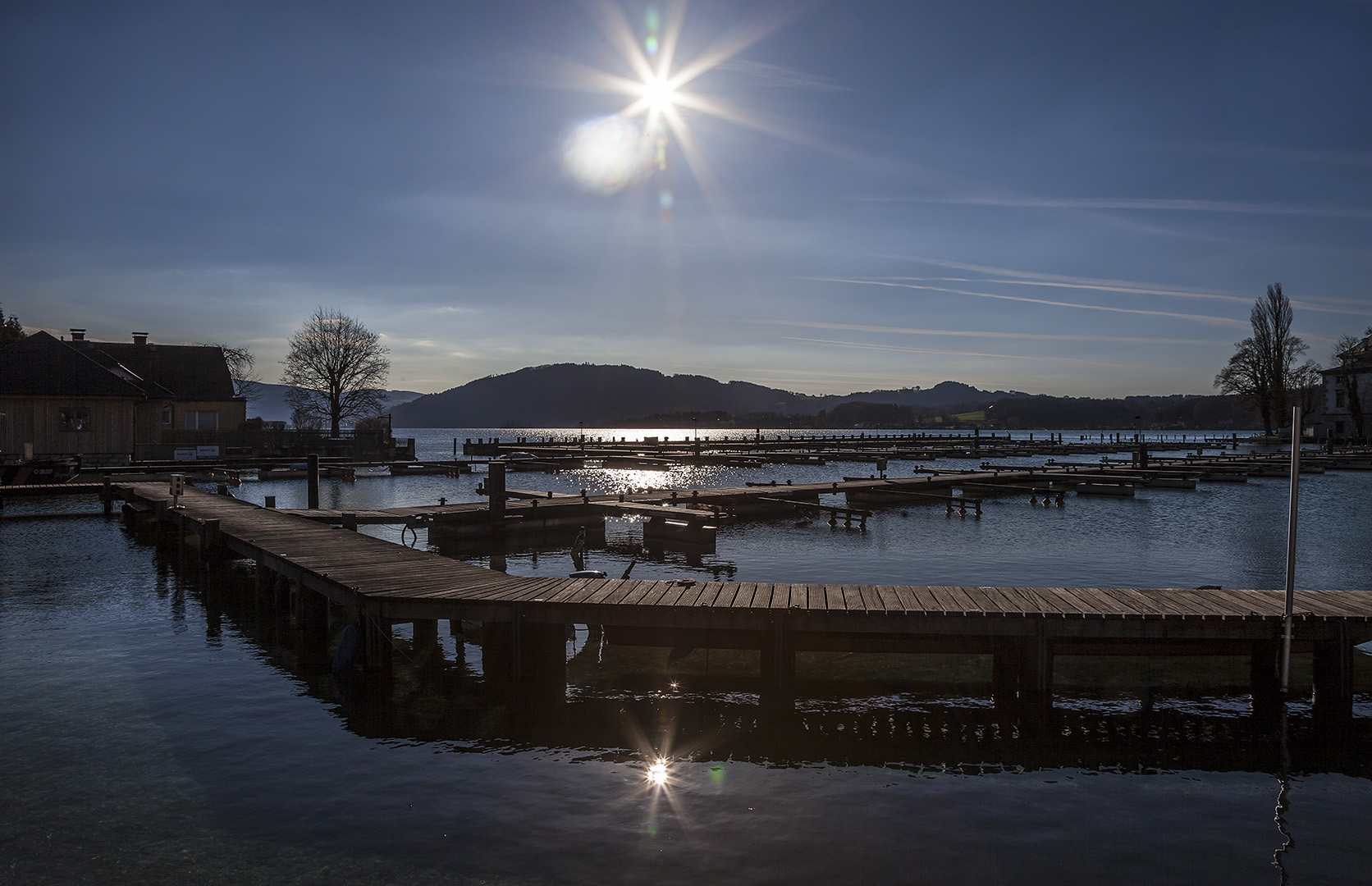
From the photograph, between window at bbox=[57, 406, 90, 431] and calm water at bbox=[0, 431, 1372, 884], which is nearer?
calm water at bbox=[0, 431, 1372, 884]

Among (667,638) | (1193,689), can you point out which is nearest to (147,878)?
(667,638)

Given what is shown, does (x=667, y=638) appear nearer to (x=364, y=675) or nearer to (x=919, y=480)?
(x=364, y=675)

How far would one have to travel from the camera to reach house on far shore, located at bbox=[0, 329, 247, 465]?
44.0 meters

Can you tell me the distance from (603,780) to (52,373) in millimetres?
51970

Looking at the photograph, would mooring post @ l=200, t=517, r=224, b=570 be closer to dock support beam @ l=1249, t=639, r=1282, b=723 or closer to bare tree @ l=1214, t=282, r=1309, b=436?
dock support beam @ l=1249, t=639, r=1282, b=723

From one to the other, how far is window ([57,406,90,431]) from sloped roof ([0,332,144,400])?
1084mm

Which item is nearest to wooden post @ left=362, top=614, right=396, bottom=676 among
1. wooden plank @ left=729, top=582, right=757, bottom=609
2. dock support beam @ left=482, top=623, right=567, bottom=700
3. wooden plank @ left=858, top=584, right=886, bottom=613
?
dock support beam @ left=482, top=623, right=567, bottom=700

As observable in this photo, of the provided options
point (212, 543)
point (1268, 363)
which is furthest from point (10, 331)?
point (1268, 363)

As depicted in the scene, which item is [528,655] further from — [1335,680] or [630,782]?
[1335,680]

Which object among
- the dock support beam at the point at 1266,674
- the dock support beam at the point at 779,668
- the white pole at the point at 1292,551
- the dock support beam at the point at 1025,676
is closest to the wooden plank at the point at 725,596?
the dock support beam at the point at 779,668

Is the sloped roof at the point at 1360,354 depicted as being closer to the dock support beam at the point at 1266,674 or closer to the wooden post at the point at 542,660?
the dock support beam at the point at 1266,674

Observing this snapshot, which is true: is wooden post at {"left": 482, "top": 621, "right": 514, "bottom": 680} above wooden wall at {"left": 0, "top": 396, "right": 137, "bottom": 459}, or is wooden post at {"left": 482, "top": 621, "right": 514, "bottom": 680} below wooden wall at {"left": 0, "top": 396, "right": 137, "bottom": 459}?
below

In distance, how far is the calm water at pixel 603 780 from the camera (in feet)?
22.6

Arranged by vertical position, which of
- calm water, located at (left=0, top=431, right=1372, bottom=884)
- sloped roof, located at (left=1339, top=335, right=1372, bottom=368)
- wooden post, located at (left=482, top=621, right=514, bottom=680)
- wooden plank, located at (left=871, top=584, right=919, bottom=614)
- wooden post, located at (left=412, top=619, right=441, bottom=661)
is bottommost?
calm water, located at (left=0, top=431, right=1372, bottom=884)
